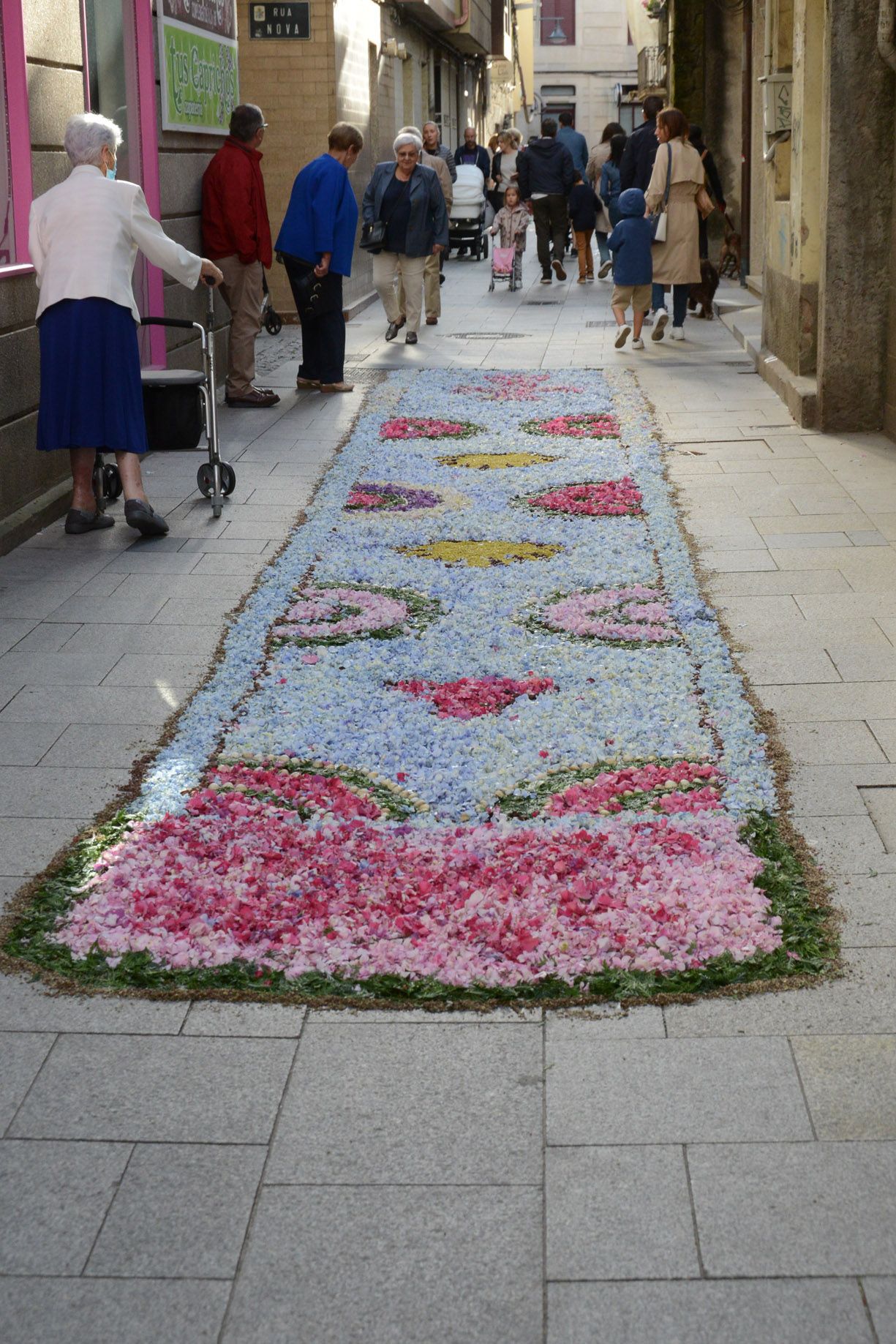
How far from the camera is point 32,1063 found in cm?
338

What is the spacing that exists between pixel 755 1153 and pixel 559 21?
61.5 m

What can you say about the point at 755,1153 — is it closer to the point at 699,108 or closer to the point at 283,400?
the point at 283,400

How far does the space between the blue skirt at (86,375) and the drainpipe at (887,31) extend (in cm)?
458

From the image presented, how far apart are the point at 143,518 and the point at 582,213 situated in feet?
47.5

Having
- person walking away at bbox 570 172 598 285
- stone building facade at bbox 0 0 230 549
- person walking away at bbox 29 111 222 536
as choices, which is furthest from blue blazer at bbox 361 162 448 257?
person walking away at bbox 29 111 222 536

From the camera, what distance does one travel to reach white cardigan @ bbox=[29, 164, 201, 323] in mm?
7625

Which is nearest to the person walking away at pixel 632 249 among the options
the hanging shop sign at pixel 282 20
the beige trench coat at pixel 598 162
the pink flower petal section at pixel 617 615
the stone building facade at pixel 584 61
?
the hanging shop sign at pixel 282 20

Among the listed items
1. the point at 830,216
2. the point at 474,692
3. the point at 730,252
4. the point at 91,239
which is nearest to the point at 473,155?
the point at 730,252


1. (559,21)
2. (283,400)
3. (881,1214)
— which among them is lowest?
(881,1214)

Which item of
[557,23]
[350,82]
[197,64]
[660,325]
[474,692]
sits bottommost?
[474,692]

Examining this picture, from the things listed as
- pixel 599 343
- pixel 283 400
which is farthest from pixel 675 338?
pixel 283 400

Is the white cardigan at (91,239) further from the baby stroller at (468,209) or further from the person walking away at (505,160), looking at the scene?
the person walking away at (505,160)

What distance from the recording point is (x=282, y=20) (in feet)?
60.3

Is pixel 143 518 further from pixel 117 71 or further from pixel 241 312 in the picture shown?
pixel 241 312
